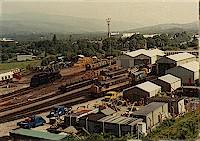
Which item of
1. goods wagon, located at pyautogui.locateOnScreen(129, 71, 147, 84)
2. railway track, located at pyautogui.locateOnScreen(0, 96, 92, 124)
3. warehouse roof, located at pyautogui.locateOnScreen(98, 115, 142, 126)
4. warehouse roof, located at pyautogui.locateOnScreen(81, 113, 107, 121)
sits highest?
goods wagon, located at pyautogui.locateOnScreen(129, 71, 147, 84)

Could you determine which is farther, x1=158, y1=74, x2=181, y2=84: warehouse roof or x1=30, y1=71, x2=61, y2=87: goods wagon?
x1=30, y1=71, x2=61, y2=87: goods wagon

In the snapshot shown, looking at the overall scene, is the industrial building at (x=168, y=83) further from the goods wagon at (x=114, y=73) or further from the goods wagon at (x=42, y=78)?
the goods wagon at (x=42, y=78)

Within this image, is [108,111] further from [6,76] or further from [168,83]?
[6,76]

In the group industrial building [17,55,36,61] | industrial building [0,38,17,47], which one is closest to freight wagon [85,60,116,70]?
industrial building [17,55,36,61]

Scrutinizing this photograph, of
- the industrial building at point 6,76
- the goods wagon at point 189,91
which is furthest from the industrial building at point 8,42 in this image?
the goods wagon at point 189,91

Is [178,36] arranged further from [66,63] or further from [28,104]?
[28,104]

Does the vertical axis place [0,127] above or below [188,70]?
below

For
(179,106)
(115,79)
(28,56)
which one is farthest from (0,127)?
(28,56)

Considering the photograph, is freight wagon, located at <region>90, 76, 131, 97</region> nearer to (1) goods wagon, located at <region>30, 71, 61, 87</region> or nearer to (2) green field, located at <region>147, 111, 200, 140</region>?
(1) goods wagon, located at <region>30, 71, 61, 87</region>
